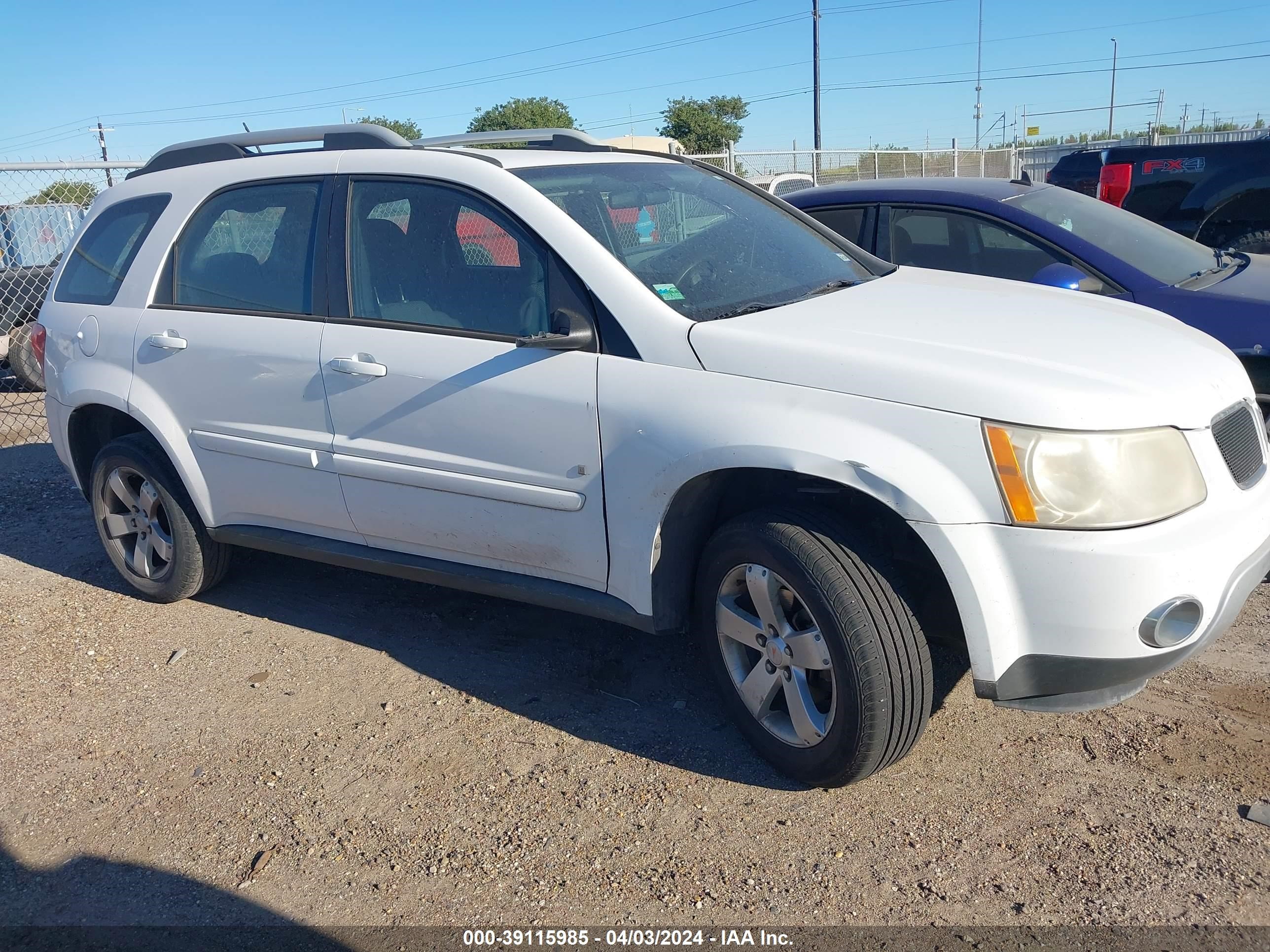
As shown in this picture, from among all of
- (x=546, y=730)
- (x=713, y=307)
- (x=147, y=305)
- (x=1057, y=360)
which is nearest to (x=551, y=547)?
(x=546, y=730)

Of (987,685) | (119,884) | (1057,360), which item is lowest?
(119,884)

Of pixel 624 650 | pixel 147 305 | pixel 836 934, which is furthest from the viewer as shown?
pixel 147 305

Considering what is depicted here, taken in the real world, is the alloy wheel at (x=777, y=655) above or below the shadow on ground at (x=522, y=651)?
above

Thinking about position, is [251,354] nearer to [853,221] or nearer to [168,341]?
[168,341]

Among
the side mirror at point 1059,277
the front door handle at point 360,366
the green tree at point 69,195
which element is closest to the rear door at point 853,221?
the side mirror at point 1059,277

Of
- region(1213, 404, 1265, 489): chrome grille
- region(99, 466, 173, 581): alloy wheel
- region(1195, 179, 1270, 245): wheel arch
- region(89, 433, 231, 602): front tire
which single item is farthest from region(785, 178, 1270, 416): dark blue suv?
region(1195, 179, 1270, 245): wheel arch

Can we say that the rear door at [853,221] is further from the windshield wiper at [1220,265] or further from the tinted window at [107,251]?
the tinted window at [107,251]

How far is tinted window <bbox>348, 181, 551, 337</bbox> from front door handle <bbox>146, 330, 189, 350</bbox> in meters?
0.89

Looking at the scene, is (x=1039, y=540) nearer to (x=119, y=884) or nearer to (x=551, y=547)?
(x=551, y=547)

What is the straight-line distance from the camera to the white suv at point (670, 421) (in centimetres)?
269

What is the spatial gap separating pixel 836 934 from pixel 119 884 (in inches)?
77.3

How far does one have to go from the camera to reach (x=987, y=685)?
109 inches

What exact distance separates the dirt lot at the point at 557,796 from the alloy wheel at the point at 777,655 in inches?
8.7

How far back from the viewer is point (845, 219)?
19.2 ft
